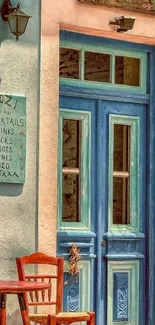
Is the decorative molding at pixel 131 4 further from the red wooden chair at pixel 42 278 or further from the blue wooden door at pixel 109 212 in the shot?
the red wooden chair at pixel 42 278

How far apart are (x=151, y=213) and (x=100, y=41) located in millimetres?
1740

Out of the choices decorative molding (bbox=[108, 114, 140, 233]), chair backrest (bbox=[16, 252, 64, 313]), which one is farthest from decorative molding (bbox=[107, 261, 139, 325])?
chair backrest (bbox=[16, 252, 64, 313])

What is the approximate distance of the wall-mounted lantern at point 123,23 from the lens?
995cm

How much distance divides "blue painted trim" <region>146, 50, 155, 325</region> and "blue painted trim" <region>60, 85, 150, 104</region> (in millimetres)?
137

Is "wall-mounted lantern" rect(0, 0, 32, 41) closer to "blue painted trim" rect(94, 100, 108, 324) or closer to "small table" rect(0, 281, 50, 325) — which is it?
"blue painted trim" rect(94, 100, 108, 324)

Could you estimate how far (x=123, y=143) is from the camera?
10336 mm

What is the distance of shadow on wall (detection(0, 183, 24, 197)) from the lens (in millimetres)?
9250

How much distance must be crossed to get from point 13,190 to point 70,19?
1.68 metres

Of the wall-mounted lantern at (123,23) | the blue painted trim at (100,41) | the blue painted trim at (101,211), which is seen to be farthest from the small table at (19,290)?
the wall-mounted lantern at (123,23)

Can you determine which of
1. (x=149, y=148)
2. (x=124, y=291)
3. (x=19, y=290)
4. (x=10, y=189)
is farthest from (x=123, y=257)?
(x=19, y=290)

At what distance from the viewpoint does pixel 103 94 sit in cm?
1016

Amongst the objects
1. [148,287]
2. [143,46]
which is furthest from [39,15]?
[148,287]

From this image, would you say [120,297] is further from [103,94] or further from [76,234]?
[103,94]

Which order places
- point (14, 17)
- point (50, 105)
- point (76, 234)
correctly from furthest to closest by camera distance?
1. point (76, 234)
2. point (50, 105)
3. point (14, 17)
